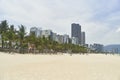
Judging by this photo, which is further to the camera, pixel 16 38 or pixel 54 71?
pixel 16 38

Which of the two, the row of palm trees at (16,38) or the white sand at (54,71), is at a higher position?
the row of palm trees at (16,38)

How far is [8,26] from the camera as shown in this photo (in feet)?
257

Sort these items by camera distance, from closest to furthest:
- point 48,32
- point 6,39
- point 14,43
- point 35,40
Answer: point 6,39 → point 14,43 → point 35,40 → point 48,32

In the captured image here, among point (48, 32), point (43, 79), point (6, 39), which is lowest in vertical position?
point (43, 79)

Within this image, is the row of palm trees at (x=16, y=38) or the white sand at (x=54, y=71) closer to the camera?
the white sand at (x=54, y=71)

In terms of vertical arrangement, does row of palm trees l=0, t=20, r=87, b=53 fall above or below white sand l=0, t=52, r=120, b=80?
above

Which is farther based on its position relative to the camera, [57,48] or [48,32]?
[48,32]

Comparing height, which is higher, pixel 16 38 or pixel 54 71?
pixel 16 38

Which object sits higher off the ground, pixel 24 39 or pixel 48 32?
pixel 48 32

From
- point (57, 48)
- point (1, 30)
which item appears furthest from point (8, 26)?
point (57, 48)


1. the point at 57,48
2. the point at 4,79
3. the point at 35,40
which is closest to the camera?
the point at 4,79

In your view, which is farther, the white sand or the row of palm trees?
the row of palm trees

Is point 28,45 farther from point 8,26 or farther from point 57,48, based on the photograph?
point 57,48

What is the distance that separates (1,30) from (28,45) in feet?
35.8
